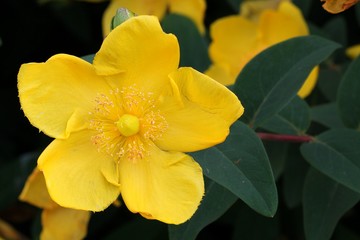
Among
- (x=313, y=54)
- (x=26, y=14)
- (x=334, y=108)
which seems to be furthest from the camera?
(x=26, y=14)

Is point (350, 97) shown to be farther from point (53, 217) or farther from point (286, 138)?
point (53, 217)

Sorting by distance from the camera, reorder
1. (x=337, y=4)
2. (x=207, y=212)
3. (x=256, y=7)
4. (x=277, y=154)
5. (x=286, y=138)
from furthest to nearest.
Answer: (x=256, y=7), (x=277, y=154), (x=286, y=138), (x=207, y=212), (x=337, y=4)

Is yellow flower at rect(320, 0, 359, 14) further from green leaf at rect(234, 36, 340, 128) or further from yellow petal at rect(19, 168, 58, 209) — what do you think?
yellow petal at rect(19, 168, 58, 209)

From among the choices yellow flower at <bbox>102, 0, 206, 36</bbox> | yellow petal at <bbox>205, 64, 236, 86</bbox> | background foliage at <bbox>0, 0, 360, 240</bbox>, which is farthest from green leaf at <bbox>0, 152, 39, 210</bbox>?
yellow petal at <bbox>205, 64, 236, 86</bbox>

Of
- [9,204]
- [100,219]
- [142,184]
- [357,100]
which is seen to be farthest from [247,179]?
[9,204]

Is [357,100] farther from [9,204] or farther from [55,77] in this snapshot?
[9,204]

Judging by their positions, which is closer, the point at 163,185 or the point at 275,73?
the point at 163,185

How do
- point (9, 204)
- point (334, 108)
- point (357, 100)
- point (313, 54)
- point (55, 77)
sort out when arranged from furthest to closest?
1. point (9, 204)
2. point (334, 108)
3. point (357, 100)
4. point (313, 54)
5. point (55, 77)

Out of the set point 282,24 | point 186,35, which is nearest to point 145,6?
point 186,35
